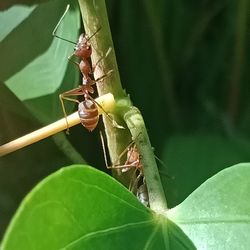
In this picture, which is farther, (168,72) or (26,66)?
(168,72)

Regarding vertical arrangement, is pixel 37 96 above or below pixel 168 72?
above

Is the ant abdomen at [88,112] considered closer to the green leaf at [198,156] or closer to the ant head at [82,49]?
the ant head at [82,49]

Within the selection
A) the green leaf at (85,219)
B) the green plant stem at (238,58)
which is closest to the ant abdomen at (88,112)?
the green leaf at (85,219)

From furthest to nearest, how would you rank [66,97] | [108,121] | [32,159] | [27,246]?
[32,159] < [66,97] < [108,121] < [27,246]

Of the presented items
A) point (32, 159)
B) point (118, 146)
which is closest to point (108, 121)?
point (118, 146)

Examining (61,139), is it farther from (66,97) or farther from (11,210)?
(11,210)

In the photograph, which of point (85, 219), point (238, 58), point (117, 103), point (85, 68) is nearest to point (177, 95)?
point (238, 58)

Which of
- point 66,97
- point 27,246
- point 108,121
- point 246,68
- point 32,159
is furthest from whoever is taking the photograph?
point 246,68
